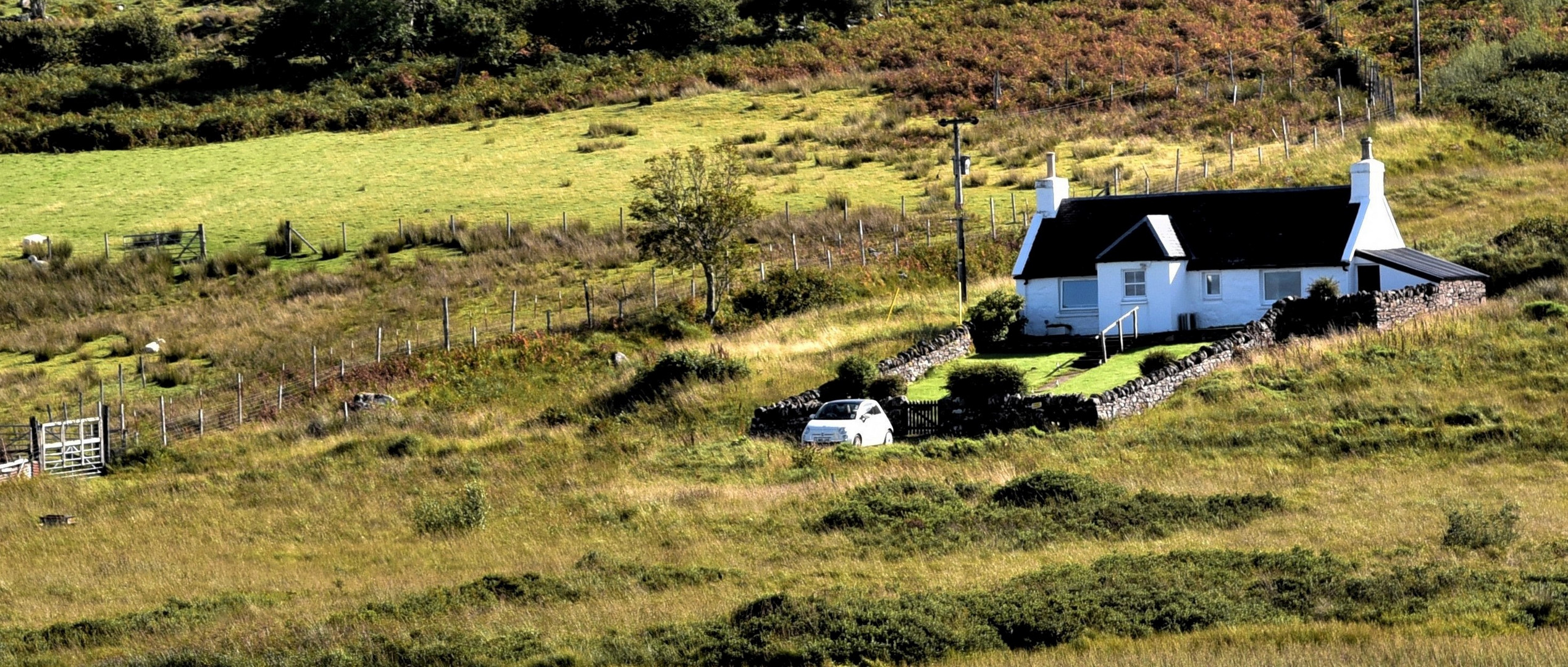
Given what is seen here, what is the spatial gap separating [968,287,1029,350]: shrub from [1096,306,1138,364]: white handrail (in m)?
2.49

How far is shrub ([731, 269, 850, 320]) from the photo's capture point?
57375 millimetres

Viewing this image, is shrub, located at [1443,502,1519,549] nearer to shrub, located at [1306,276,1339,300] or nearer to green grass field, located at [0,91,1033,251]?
shrub, located at [1306,276,1339,300]

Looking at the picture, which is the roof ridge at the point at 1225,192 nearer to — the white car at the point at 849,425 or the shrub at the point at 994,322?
the shrub at the point at 994,322

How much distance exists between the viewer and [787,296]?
57.6m

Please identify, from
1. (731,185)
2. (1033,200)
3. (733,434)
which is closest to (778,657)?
(733,434)

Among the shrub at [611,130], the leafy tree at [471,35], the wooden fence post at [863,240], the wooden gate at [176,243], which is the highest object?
the leafy tree at [471,35]

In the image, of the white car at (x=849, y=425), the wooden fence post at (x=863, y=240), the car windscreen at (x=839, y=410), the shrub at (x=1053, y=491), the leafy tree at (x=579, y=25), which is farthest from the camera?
the leafy tree at (x=579, y=25)

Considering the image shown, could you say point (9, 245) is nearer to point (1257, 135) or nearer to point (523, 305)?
point (523, 305)

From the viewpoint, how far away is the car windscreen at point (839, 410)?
4031cm

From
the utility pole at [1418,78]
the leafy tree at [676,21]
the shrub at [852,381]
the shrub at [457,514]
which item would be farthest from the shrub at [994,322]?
the leafy tree at [676,21]

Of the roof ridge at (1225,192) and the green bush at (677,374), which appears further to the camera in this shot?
the roof ridge at (1225,192)

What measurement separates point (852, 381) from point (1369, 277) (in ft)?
53.3

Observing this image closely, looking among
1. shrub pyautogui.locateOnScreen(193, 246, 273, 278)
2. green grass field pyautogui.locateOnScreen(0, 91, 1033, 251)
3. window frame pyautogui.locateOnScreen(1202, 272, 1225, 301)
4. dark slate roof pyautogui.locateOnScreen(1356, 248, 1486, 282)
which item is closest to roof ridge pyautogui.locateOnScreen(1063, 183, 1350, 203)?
dark slate roof pyautogui.locateOnScreen(1356, 248, 1486, 282)

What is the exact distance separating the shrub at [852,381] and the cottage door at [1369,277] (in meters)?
15.2
